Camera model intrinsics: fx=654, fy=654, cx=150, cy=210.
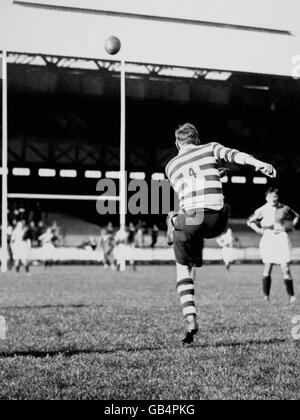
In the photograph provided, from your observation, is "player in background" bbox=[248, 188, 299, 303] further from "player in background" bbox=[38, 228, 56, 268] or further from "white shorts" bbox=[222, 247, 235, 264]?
"player in background" bbox=[38, 228, 56, 268]

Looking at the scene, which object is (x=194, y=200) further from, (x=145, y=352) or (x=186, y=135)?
(x=145, y=352)

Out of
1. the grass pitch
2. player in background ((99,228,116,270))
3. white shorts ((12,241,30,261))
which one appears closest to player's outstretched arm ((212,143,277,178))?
the grass pitch

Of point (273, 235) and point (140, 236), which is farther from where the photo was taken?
point (140, 236)

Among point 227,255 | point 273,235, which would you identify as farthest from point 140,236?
point 273,235

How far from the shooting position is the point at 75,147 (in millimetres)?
20953

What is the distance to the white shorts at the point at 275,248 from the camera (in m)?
9.25

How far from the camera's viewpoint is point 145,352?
4562 mm

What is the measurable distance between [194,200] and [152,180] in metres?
8.13

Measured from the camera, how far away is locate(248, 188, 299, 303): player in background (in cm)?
914

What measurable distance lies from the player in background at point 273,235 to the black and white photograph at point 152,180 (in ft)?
0.07
